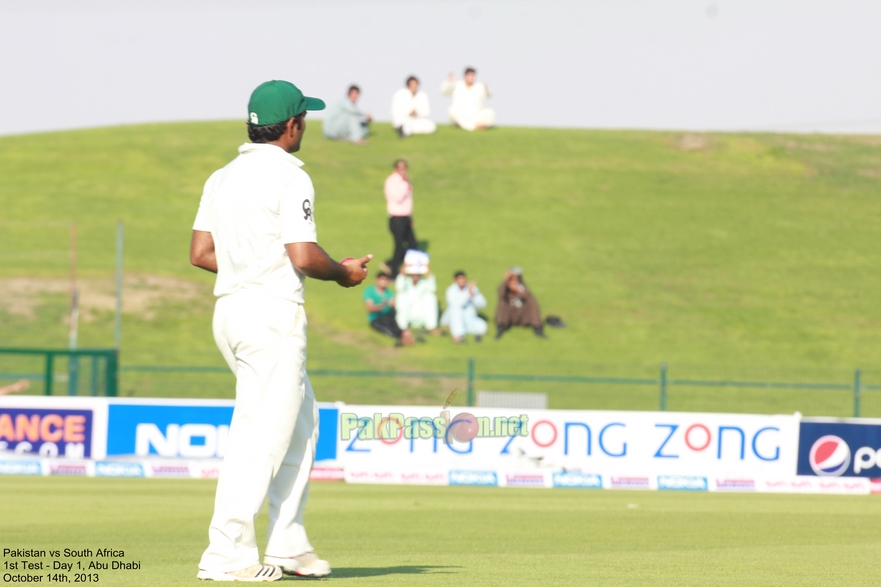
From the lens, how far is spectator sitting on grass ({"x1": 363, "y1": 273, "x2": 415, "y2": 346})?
26578mm

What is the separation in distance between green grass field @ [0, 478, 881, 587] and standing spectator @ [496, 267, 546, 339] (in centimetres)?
1292

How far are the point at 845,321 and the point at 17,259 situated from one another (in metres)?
21.6

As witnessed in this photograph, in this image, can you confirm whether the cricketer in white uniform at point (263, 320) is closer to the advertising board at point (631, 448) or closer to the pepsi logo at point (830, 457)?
the advertising board at point (631, 448)

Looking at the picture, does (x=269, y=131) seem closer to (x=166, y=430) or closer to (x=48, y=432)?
(x=166, y=430)

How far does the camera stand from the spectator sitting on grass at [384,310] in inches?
1046

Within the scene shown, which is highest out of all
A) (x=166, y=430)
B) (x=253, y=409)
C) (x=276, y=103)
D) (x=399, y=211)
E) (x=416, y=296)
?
(x=399, y=211)

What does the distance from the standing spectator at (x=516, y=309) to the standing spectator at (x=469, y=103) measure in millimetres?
10422

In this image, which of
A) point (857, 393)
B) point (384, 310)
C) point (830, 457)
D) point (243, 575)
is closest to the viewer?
point (243, 575)

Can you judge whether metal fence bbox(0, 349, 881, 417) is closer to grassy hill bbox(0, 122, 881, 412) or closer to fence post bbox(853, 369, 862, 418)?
fence post bbox(853, 369, 862, 418)

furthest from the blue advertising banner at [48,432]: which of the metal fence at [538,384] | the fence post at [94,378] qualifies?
the metal fence at [538,384]

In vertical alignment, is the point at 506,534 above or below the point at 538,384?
above

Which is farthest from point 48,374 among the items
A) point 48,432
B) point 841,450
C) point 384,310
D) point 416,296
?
point 841,450

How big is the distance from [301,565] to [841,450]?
44.5ft

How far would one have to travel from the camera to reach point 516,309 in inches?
1115
